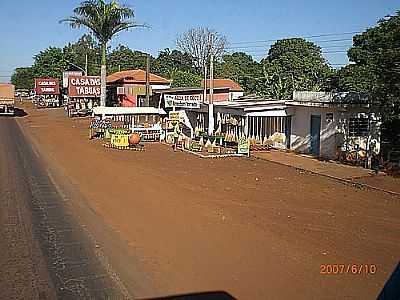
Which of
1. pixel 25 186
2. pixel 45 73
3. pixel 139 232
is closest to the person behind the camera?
pixel 139 232

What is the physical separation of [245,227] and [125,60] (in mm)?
98838

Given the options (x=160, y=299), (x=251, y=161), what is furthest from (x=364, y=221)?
(x=251, y=161)

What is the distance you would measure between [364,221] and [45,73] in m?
81.1

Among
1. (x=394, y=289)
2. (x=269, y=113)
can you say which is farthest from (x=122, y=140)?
(x=394, y=289)

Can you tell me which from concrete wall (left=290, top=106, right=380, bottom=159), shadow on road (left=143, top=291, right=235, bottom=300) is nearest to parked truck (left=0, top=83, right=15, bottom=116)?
concrete wall (left=290, top=106, right=380, bottom=159)

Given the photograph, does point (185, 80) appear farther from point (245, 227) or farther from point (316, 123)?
point (245, 227)

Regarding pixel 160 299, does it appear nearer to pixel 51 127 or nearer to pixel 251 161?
pixel 251 161

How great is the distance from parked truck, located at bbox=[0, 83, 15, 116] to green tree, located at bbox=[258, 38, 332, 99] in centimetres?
2410

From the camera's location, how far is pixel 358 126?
23.3m

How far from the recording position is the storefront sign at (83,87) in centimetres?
5112

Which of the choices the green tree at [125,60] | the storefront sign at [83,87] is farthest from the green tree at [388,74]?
the green tree at [125,60]

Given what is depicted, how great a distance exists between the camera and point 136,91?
51.0 meters
